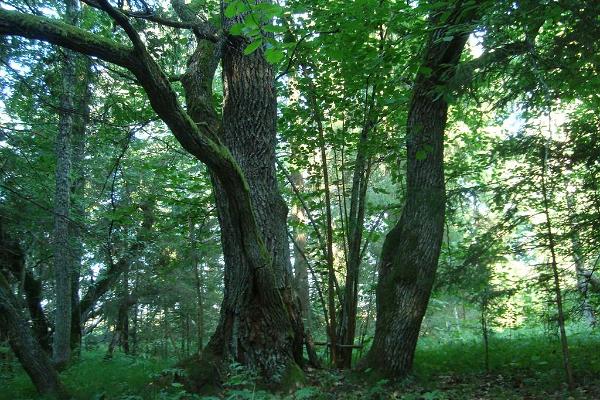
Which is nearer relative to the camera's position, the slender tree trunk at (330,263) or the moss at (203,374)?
the moss at (203,374)

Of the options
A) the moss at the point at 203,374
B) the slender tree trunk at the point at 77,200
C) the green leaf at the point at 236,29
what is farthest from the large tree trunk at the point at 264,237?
the green leaf at the point at 236,29

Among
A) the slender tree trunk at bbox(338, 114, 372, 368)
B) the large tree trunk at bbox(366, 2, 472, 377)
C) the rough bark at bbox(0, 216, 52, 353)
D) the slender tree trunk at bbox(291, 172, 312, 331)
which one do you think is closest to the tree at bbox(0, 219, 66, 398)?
the slender tree trunk at bbox(338, 114, 372, 368)

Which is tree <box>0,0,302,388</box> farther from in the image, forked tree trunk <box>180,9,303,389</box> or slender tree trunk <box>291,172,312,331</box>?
slender tree trunk <box>291,172,312,331</box>

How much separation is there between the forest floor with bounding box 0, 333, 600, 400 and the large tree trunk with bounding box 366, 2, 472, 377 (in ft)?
1.46

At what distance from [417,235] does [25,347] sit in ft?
17.9

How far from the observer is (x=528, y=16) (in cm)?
410

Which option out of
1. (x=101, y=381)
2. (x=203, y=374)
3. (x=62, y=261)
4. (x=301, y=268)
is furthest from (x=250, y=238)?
(x=301, y=268)

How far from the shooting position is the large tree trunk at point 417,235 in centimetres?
571

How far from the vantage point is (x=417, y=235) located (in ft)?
19.4

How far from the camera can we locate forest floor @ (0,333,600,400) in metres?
4.90

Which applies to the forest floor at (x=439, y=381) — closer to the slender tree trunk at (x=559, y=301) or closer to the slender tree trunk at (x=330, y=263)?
the slender tree trunk at (x=559, y=301)

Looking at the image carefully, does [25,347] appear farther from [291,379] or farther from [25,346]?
[291,379]

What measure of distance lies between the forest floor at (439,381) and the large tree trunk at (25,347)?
14.9 inches

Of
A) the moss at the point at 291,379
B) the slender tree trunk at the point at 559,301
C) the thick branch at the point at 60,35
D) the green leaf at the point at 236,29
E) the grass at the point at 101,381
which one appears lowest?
the grass at the point at 101,381
